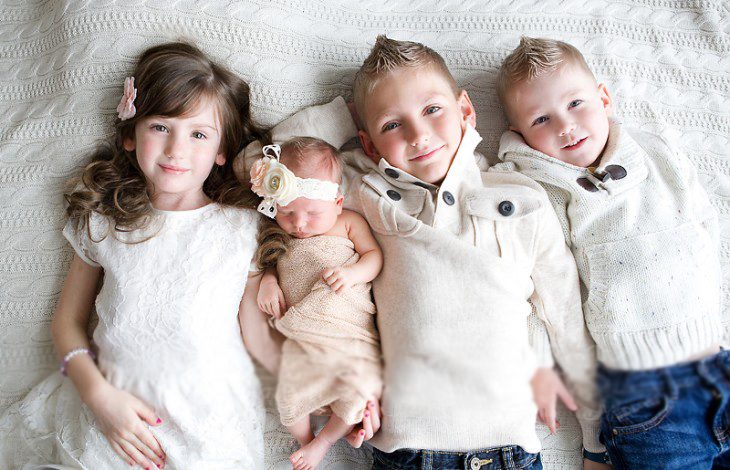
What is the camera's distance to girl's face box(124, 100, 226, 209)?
1126mm

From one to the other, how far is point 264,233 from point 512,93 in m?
0.62

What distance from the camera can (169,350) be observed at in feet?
3.52

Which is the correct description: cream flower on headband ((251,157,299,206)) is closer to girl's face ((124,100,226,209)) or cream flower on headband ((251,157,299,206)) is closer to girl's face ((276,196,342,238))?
girl's face ((276,196,342,238))

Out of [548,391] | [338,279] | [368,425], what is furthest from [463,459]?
[548,391]

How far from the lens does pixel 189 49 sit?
3.99 feet

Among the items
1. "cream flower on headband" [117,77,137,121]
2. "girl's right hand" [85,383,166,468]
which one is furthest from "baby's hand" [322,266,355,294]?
"cream flower on headband" [117,77,137,121]

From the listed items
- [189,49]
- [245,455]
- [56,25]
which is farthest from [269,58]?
[245,455]

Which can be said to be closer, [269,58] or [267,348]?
[267,348]

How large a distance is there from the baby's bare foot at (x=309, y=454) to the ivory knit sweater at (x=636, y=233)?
56cm

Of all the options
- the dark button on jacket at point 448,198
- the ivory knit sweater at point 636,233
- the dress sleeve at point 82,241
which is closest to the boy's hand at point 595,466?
the ivory knit sweater at point 636,233

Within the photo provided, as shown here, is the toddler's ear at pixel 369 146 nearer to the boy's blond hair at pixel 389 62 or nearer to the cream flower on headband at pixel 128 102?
the boy's blond hair at pixel 389 62

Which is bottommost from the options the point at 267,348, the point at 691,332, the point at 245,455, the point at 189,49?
the point at 245,455

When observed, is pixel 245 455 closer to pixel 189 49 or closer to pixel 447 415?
pixel 447 415

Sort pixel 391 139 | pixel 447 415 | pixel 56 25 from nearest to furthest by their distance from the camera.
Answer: pixel 447 415 → pixel 391 139 → pixel 56 25
